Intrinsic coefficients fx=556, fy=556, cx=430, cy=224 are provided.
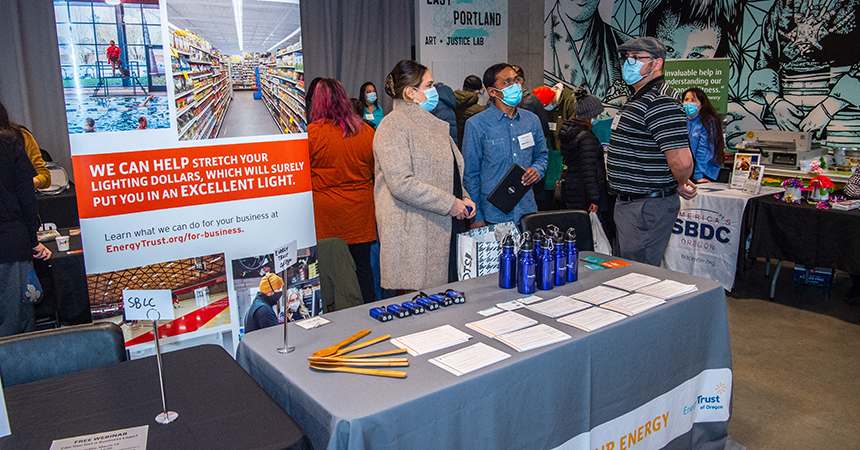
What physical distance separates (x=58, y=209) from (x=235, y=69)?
8.30 ft

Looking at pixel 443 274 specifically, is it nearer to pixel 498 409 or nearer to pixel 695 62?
pixel 498 409

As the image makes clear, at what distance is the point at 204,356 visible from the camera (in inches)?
59.2

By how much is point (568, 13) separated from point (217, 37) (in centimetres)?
591

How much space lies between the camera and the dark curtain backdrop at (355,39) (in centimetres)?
635

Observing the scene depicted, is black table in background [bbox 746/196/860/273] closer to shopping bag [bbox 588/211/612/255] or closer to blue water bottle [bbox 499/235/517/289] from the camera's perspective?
shopping bag [bbox 588/211/612/255]

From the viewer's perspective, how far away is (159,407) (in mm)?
1230

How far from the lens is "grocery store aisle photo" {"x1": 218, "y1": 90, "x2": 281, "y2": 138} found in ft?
7.07

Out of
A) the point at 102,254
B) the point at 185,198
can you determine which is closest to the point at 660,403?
the point at 185,198

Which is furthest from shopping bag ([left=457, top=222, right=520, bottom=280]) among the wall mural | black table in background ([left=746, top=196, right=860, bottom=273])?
the wall mural

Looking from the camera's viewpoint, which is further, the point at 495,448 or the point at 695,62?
the point at 695,62

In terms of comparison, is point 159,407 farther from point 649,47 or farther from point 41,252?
point 649,47

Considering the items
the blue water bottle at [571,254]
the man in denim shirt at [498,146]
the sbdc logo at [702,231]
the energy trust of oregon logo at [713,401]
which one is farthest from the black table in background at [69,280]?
the sbdc logo at [702,231]

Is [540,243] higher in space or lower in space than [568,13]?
lower

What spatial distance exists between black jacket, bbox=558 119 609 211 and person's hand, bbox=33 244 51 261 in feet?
10.9
